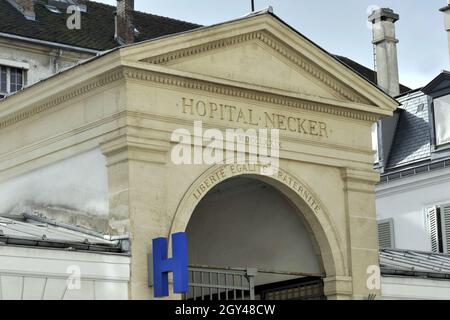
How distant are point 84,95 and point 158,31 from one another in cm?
2281

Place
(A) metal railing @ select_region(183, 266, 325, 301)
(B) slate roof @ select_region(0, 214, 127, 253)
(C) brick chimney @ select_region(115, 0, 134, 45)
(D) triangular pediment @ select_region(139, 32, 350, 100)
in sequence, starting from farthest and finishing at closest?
(C) brick chimney @ select_region(115, 0, 134, 45) → (A) metal railing @ select_region(183, 266, 325, 301) → (D) triangular pediment @ select_region(139, 32, 350, 100) → (B) slate roof @ select_region(0, 214, 127, 253)

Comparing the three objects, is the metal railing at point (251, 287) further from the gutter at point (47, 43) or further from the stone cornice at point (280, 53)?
the gutter at point (47, 43)

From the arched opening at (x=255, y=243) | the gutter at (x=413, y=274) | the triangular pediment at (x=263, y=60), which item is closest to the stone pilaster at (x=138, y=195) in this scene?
the triangular pediment at (x=263, y=60)

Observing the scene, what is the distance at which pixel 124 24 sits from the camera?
42562 mm

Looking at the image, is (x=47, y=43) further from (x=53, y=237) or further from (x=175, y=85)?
(x=53, y=237)

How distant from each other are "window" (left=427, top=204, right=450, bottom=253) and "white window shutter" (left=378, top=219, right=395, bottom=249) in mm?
1478

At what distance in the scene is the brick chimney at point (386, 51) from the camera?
Result: 3925 cm

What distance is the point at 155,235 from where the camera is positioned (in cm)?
2134

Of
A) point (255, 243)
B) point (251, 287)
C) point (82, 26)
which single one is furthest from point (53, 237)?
point (82, 26)

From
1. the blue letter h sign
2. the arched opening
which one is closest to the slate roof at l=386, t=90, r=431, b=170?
the arched opening

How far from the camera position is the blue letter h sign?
2033 centimetres

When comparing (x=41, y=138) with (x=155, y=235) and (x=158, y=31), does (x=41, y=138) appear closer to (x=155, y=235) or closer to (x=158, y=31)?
(x=155, y=235)

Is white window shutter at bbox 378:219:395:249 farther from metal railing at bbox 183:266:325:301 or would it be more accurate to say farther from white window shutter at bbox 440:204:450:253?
metal railing at bbox 183:266:325:301

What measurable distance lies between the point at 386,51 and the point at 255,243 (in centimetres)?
1493
